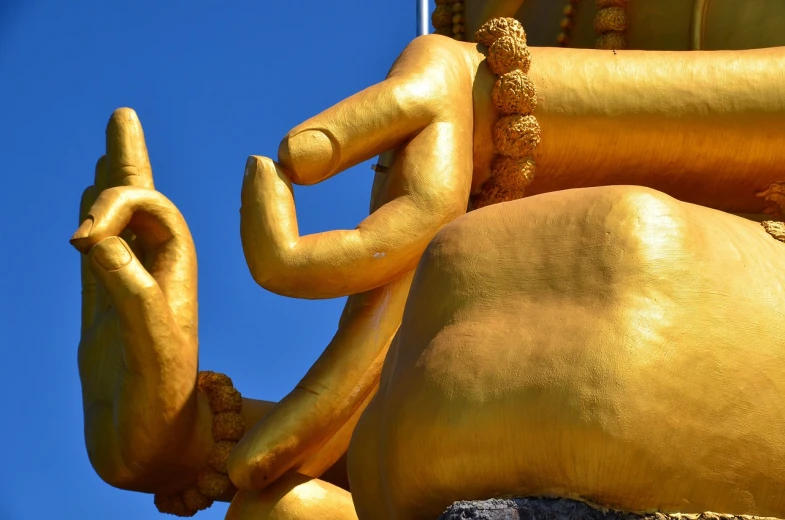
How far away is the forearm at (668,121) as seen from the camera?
15.0 feet

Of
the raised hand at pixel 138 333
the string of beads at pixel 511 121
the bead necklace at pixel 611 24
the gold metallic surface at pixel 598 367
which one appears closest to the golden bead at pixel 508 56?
the string of beads at pixel 511 121

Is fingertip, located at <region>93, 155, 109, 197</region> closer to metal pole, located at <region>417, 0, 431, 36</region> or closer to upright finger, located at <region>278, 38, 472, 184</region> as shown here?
upright finger, located at <region>278, 38, 472, 184</region>

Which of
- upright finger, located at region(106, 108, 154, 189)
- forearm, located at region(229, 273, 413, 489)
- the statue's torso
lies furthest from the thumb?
the statue's torso

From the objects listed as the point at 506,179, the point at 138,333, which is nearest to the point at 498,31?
the point at 506,179

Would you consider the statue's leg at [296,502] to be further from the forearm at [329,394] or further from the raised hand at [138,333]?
the raised hand at [138,333]

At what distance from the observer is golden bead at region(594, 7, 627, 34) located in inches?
207

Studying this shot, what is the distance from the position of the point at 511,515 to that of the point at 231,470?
1.70 metres

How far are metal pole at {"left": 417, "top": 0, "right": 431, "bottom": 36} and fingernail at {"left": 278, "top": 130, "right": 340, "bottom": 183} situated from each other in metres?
3.39

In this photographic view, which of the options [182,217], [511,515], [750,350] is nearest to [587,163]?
[182,217]

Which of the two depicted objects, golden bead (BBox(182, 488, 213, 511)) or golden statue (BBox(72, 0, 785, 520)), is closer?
golden statue (BBox(72, 0, 785, 520))

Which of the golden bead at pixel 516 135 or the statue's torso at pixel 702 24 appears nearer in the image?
the golden bead at pixel 516 135

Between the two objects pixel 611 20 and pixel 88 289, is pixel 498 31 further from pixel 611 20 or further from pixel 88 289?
pixel 88 289

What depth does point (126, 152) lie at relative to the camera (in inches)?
Answer: 203

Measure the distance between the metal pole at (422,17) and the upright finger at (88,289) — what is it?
8.53ft
